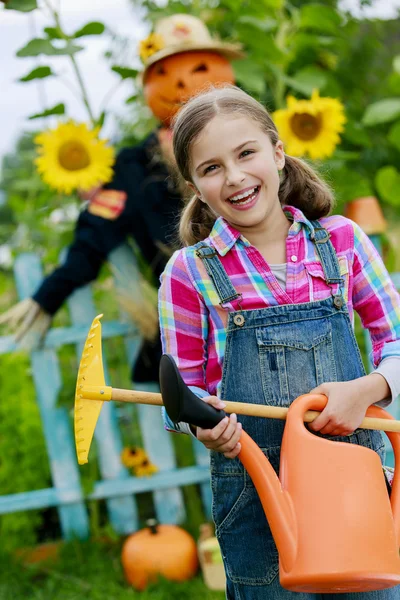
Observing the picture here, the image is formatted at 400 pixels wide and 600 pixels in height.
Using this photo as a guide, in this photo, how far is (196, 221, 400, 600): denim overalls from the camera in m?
1.24

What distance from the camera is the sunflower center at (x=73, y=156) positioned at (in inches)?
95.3

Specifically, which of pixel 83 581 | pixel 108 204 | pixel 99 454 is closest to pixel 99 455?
pixel 99 454

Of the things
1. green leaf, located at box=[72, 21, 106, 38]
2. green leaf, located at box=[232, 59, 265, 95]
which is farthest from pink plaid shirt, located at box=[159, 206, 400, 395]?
green leaf, located at box=[72, 21, 106, 38]

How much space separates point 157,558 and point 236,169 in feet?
5.11

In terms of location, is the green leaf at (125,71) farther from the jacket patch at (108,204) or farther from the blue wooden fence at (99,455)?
the blue wooden fence at (99,455)

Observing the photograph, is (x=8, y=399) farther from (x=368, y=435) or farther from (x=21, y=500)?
(x=368, y=435)

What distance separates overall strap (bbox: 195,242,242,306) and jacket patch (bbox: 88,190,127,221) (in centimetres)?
116

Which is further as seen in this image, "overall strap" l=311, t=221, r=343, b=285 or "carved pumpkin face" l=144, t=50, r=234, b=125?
"carved pumpkin face" l=144, t=50, r=234, b=125

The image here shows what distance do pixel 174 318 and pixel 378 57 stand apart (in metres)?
3.51

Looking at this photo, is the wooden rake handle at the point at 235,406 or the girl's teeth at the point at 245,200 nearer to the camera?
the wooden rake handle at the point at 235,406

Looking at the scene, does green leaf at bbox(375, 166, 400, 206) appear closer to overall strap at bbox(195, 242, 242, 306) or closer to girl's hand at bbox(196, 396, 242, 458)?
overall strap at bbox(195, 242, 242, 306)

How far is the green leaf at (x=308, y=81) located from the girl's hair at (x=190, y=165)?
4.15ft

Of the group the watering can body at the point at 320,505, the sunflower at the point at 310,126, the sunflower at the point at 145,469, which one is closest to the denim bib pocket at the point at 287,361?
the watering can body at the point at 320,505

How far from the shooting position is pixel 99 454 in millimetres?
2711
